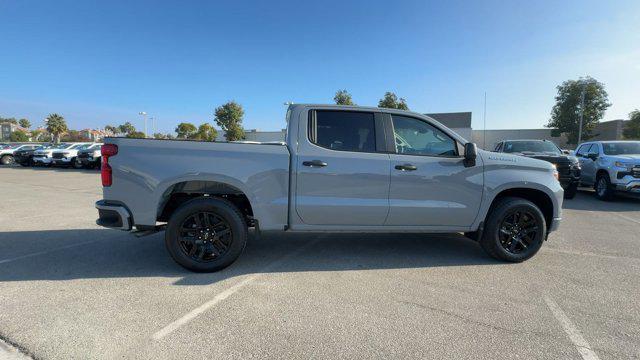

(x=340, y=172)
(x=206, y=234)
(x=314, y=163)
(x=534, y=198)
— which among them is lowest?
(x=206, y=234)

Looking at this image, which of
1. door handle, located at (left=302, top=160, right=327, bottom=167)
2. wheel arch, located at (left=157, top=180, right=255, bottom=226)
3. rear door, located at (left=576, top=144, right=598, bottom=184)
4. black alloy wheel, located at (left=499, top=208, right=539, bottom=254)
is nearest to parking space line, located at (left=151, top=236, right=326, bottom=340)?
wheel arch, located at (left=157, top=180, right=255, bottom=226)

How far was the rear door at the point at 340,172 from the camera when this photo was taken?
4.03 metres

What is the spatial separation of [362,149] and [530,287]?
2311mm

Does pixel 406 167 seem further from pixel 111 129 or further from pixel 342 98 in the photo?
pixel 111 129

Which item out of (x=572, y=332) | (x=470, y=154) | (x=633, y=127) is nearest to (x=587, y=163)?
(x=470, y=154)

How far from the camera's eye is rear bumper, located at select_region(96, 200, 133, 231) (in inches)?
153

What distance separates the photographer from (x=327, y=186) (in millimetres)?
4047

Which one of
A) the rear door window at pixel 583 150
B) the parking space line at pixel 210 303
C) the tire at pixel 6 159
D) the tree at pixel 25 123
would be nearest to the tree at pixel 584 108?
the rear door window at pixel 583 150

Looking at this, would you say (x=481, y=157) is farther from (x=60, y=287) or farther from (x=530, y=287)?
(x=60, y=287)

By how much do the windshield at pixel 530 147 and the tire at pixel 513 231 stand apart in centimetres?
712

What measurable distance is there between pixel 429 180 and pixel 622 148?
10127 millimetres

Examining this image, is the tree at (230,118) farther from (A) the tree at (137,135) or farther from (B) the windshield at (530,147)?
(B) the windshield at (530,147)

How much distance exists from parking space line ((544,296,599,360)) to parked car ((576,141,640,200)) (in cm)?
853

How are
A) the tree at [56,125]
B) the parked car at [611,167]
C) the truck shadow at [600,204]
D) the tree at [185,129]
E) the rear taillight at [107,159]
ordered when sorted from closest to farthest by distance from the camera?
the rear taillight at [107,159]
the truck shadow at [600,204]
the parked car at [611,167]
the tree at [185,129]
the tree at [56,125]
